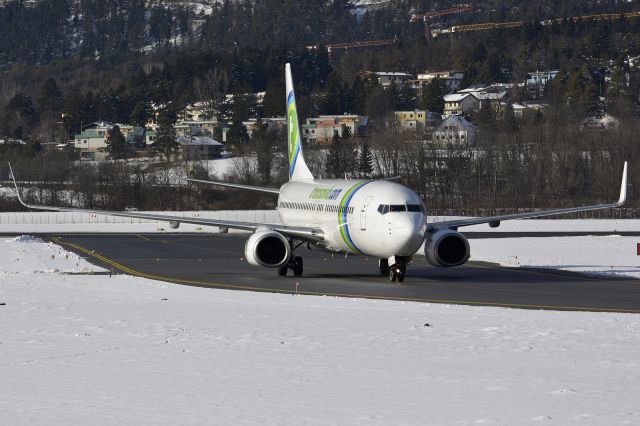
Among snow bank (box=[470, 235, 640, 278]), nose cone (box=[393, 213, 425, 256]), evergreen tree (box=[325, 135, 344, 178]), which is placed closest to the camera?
nose cone (box=[393, 213, 425, 256])

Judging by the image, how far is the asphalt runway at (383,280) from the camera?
108ft

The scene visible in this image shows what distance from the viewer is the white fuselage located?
35.9m

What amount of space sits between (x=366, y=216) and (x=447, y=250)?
10.7 feet

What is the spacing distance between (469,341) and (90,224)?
69684 mm

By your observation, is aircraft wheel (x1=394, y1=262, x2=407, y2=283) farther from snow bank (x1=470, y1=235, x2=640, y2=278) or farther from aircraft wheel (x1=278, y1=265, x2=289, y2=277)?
snow bank (x1=470, y1=235, x2=640, y2=278)

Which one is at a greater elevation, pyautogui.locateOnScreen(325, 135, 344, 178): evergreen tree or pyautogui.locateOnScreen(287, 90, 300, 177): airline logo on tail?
pyautogui.locateOnScreen(287, 90, 300, 177): airline logo on tail

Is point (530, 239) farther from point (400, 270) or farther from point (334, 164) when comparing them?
point (334, 164)

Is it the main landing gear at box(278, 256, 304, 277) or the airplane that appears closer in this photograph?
the airplane

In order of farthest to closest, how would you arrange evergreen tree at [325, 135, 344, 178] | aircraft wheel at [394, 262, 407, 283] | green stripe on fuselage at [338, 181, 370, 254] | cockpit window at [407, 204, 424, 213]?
evergreen tree at [325, 135, 344, 178]
green stripe on fuselage at [338, 181, 370, 254]
aircraft wheel at [394, 262, 407, 283]
cockpit window at [407, 204, 424, 213]

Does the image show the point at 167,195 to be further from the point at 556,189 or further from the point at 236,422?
the point at 236,422

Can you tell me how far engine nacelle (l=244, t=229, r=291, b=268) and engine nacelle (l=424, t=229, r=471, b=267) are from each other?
4.83 m

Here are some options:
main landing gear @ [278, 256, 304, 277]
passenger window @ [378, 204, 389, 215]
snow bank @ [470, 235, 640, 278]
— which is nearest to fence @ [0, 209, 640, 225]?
snow bank @ [470, 235, 640, 278]

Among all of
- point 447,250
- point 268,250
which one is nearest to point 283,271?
point 268,250

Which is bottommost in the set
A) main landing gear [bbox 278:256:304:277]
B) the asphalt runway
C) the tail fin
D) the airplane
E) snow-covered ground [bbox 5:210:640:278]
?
snow-covered ground [bbox 5:210:640:278]
